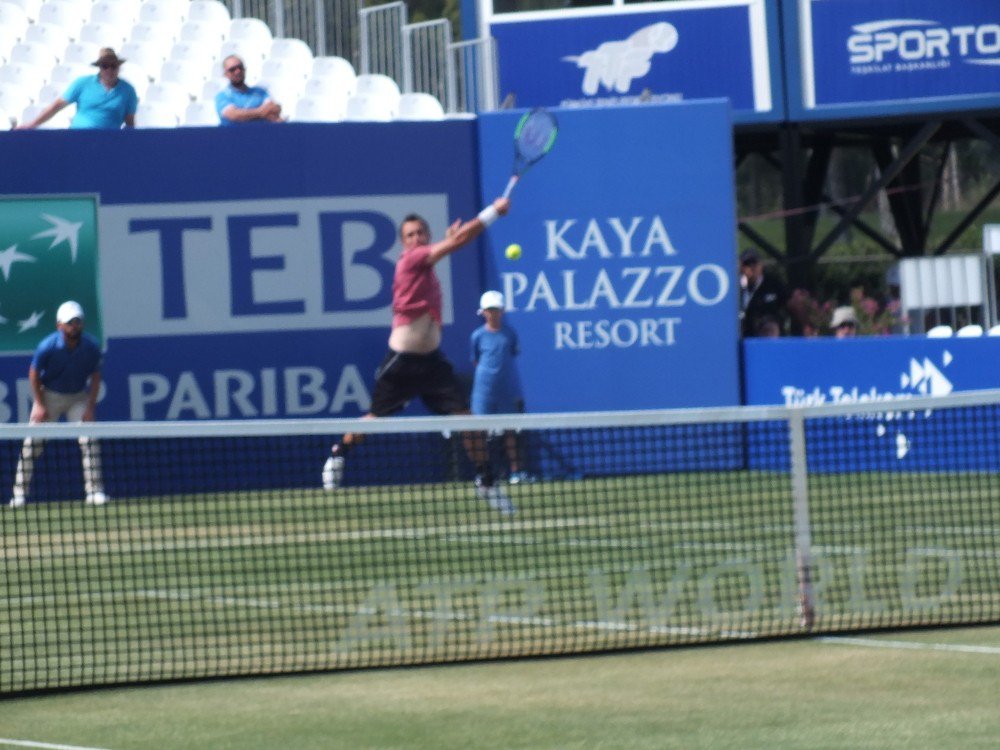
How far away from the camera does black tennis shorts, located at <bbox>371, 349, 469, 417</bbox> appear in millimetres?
14250

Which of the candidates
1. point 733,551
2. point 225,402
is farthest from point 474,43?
point 733,551

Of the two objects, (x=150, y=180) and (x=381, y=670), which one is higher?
(x=150, y=180)

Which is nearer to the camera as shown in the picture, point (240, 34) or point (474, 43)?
point (474, 43)

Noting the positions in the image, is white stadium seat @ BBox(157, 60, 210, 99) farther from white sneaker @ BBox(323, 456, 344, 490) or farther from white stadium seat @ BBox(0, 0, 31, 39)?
white sneaker @ BBox(323, 456, 344, 490)

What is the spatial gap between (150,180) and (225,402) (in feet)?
5.88

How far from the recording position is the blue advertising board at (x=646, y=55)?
21000 mm

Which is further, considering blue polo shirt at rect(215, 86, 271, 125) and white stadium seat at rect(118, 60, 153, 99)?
white stadium seat at rect(118, 60, 153, 99)

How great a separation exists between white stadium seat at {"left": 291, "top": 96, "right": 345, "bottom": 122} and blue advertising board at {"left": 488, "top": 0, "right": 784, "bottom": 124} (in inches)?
100

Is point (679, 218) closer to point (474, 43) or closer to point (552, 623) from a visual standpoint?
point (474, 43)

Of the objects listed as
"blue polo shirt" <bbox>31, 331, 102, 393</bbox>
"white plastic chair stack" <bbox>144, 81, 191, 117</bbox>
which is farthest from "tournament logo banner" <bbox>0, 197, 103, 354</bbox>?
"white plastic chair stack" <bbox>144, 81, 191, 117</bbox>

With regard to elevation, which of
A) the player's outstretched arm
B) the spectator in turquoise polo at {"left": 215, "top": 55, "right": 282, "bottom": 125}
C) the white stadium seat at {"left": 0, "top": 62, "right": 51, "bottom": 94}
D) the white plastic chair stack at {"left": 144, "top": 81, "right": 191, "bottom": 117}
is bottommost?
the player's outstretched arm

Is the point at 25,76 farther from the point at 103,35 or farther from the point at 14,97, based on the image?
the point at 103,35

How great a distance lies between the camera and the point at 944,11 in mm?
21141

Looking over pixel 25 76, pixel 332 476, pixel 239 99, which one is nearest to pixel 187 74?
pixel 25 76
